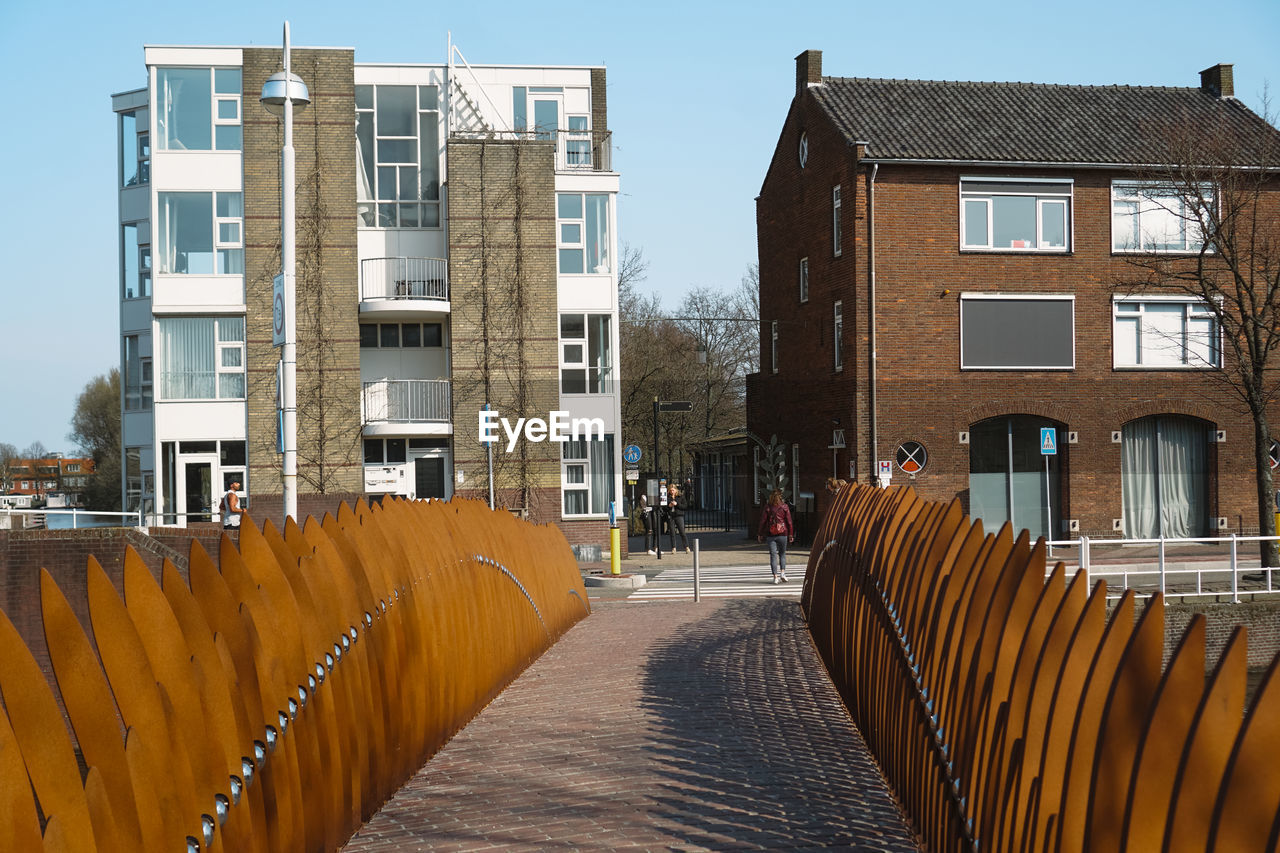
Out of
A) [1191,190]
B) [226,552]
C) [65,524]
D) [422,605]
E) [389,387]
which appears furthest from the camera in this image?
[389,387]

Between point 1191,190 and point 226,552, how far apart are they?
25.6m

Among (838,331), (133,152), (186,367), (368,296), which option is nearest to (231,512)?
(186,367)

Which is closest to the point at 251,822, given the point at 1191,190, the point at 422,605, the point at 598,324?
the point at 422,605

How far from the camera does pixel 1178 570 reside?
2055 centimetres

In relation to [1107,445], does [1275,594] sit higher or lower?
lower

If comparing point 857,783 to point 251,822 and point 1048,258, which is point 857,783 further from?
point 1048,258

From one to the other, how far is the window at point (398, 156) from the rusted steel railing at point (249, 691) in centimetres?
2806

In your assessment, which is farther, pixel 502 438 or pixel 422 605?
pixel 502 438

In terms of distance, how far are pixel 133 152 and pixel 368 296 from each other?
8394 millimetres

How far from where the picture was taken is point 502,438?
113ft

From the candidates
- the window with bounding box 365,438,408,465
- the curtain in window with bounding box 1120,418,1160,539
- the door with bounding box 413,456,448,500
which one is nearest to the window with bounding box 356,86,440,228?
the window with bounding box 365,438,408,465

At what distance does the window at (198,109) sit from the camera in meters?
33.9

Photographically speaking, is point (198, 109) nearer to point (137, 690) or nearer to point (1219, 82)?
point (1219, 82)

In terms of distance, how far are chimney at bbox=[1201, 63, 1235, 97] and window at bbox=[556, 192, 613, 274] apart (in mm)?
18347
